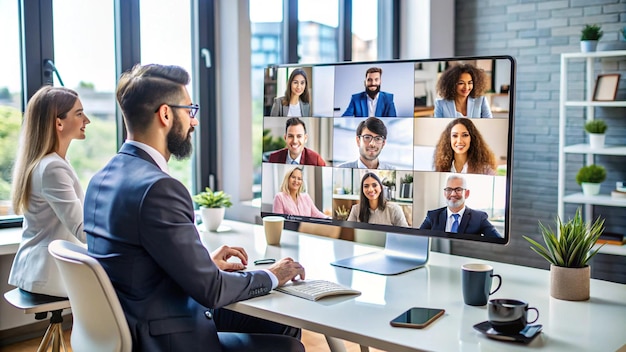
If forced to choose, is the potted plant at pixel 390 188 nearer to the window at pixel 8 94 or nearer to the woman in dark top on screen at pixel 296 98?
the woman in dark top on screen at pixel 296 98

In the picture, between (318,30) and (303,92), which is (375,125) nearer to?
(303,92)

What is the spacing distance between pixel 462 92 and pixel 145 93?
0.88 meters

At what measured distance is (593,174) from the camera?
4.27 meters

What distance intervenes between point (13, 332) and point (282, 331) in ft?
5.63

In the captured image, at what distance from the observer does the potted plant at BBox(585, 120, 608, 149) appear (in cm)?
422

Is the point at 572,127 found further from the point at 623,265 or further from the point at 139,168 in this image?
the point at 139,168

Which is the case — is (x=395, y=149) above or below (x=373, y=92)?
below

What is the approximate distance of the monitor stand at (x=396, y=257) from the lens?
7.02 feet

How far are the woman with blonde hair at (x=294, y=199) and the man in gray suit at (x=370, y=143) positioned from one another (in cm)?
22

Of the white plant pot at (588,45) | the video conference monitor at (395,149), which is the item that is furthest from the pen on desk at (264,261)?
the white plant pot at (588,45)

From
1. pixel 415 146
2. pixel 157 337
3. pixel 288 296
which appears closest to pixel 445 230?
pixel 415 146

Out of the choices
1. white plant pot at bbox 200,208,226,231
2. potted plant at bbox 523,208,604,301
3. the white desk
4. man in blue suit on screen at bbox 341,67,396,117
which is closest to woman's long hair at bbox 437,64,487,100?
man in blue suit on screen at bbox 341,67,396,117

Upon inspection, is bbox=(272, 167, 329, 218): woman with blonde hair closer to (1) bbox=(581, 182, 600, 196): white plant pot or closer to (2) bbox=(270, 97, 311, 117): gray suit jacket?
(2) bbox=(270, 97, 311, 117): gray suit jacket

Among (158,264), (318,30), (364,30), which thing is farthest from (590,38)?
(158,264)
